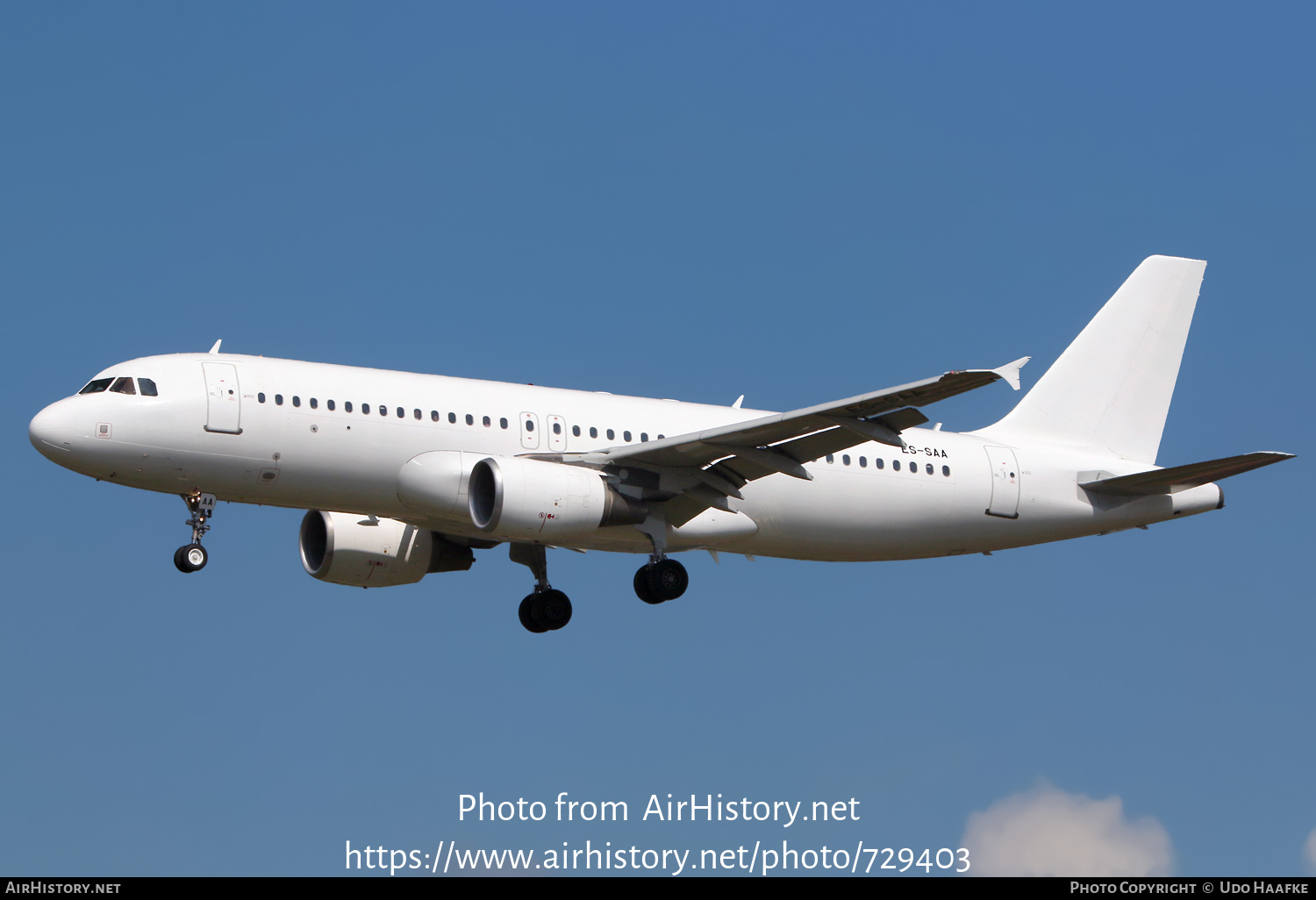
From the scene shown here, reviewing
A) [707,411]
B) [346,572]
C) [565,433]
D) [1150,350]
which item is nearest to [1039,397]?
[1150,350]

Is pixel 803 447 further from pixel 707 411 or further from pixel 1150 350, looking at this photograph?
pixel 1150 350

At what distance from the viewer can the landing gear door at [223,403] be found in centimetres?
3178

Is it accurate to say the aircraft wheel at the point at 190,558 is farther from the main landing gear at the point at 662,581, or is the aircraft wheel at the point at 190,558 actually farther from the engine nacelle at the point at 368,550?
the main landing gear at the point at 662,581

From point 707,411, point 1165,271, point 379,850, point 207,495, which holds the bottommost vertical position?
point 379,850

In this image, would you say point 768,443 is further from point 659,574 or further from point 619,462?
point 659,574

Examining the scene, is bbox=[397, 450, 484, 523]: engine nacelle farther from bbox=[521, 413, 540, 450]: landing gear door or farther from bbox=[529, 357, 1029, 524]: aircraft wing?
bbox=[529, 357, 1029, 524]: aircraft wing

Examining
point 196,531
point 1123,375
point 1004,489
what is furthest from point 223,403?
point 1123,375

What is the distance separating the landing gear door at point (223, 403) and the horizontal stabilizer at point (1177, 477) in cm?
1888

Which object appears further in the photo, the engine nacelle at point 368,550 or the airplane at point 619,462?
the engine nacelle at point 368,550

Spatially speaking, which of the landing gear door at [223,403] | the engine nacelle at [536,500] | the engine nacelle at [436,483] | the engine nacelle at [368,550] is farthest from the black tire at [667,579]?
the landing gear door at [223,403]

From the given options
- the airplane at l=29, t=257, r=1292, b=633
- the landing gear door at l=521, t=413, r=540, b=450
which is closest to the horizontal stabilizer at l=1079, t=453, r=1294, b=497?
the airplane at l=29, t=257, r=1292, b=633

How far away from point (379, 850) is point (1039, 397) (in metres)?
20.8

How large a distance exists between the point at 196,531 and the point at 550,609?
339 inches

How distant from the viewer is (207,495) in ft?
107
